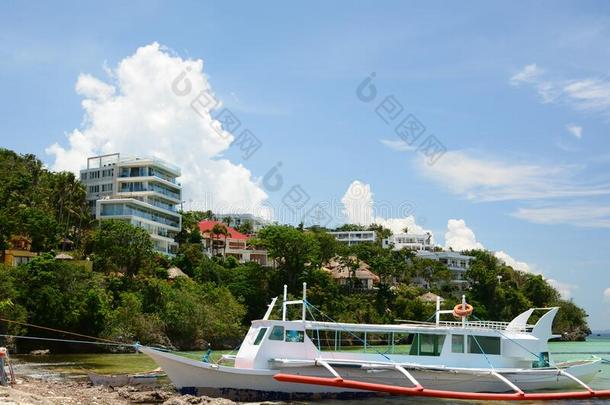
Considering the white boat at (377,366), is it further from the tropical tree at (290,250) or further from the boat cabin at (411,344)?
the tropical tree at (290,250)

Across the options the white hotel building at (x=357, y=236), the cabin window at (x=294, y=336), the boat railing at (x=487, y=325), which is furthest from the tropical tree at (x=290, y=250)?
the white hotel building at (x=357, y=236)

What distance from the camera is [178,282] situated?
69375 millimetres

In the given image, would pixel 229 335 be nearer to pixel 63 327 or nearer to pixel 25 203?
pixel 63 327

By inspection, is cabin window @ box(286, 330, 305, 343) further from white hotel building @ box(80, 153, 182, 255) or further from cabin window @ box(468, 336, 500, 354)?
white hotel building @ box(80, 153, 182, 255)

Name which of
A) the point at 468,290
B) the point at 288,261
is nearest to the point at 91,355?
the point at 288,261

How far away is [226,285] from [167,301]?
1659 centimetres

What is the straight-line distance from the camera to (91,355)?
161 ft

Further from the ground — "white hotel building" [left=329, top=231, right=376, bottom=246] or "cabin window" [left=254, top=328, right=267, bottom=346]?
"white hotel building" [left=329, top=231, right=376, bottom=246]

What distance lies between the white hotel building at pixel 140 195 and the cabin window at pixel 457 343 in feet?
195

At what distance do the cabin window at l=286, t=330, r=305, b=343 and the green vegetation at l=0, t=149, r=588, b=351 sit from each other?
1135 inches

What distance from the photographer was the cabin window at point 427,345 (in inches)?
1129

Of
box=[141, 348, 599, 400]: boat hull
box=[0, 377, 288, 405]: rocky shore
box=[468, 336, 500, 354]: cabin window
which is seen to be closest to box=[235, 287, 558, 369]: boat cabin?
box=[468, 336, 500, 354]: cabin window

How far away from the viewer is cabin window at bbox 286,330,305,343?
26.7 meters

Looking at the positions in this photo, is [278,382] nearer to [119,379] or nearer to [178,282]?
[119,379]
